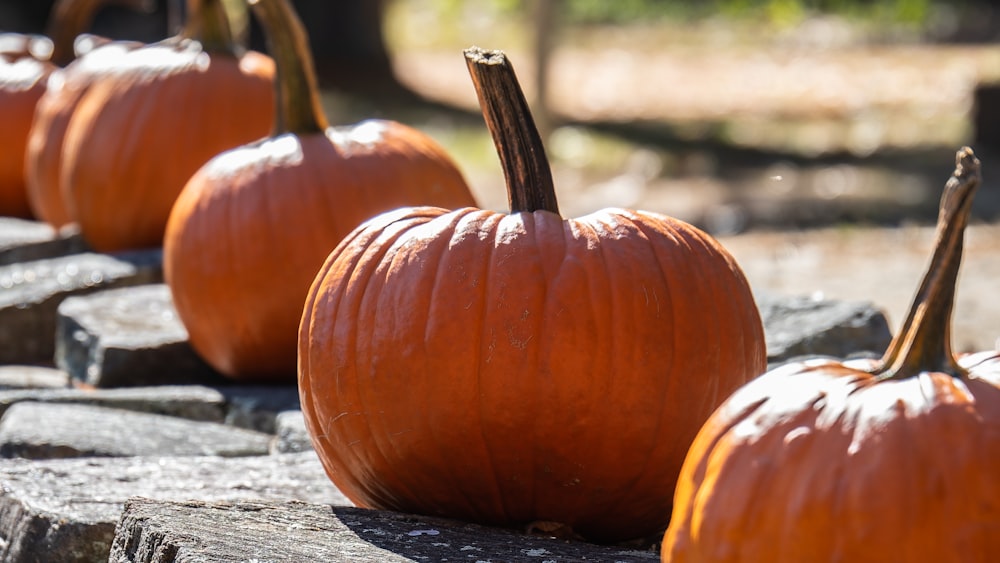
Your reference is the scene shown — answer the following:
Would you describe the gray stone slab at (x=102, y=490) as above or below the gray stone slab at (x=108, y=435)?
above

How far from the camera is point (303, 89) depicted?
3.43 m

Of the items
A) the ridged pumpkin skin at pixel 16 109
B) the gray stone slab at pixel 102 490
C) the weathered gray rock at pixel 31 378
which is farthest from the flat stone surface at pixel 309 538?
Answer: the ridged pumpkin skin at pixel 16 109

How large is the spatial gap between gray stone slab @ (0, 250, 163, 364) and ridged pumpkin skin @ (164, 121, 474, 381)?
0.92 metres

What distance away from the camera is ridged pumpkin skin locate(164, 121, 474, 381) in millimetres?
3277

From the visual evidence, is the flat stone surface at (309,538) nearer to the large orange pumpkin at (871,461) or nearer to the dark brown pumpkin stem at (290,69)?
the large orange pumpkin at (871,461)

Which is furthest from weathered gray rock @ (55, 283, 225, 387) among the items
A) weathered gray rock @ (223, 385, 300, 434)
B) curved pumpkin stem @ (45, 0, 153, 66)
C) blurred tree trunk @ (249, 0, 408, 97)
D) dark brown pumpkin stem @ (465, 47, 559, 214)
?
blurred tree trunk @ (249, 0, 408, 97)

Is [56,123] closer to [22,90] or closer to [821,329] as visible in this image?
[22,90]

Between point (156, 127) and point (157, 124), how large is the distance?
0.01 m

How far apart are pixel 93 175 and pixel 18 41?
222cm

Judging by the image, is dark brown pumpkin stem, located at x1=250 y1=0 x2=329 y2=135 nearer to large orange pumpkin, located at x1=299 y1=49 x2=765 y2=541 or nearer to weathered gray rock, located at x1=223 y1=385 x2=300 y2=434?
weathered gray rock, located at x1=223 y1=385 x2=300 y2=434

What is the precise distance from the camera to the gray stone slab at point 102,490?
2324 mm

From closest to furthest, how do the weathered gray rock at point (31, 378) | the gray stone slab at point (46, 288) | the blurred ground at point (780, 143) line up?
the weathered gray rock at point (31, 378) < the gray stone slab at point (46, 288) < the blurred ground at point (780, 143)

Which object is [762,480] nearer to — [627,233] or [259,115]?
[627,233]

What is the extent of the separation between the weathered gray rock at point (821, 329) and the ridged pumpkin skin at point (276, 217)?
2.84 feet
